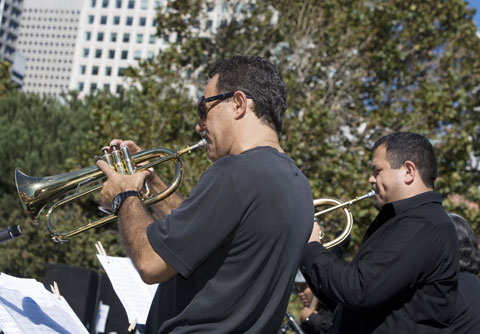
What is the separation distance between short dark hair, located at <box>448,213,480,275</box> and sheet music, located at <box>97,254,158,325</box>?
65.3 inches

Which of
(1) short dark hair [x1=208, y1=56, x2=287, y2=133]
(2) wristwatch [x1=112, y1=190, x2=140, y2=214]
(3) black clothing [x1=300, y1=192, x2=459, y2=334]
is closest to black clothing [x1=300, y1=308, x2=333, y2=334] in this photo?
(3) black clothing [x1=300, y1=192, x2=459, y2=334]

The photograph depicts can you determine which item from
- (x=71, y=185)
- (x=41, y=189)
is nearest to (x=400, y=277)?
(x=71, y=185)

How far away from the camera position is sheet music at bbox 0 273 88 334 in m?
2.39

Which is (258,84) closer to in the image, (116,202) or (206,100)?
(206,100)

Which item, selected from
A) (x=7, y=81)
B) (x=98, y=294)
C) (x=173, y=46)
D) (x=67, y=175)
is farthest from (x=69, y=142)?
(x=67, y=175)

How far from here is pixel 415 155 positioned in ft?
10.0

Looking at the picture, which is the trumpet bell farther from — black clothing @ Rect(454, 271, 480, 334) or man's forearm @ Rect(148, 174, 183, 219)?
black clothing @ Rect(454, 271, 480, 334)

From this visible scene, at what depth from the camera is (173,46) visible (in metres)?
12.5

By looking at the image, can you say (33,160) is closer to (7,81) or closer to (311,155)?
(7,81)

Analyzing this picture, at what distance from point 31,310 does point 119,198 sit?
73 cm

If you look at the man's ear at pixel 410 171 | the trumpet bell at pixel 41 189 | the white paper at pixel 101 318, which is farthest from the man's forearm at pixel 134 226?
the white paper at pixel 101 318

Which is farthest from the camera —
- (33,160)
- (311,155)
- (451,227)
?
(33,160)

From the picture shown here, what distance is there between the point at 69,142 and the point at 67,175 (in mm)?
15478

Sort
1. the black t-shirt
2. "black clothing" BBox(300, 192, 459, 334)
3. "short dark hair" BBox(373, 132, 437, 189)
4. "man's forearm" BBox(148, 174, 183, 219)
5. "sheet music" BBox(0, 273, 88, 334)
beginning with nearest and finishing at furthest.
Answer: the black t-shirt < "sheet music" BBox(0, 273, 88, 334) < "black clothing" BBox(300, 192, 459, 334) < "man's forearm" BBox(148, 174, 183, 219) < "short dark hair" BBox(373, 132, 437, 189)
